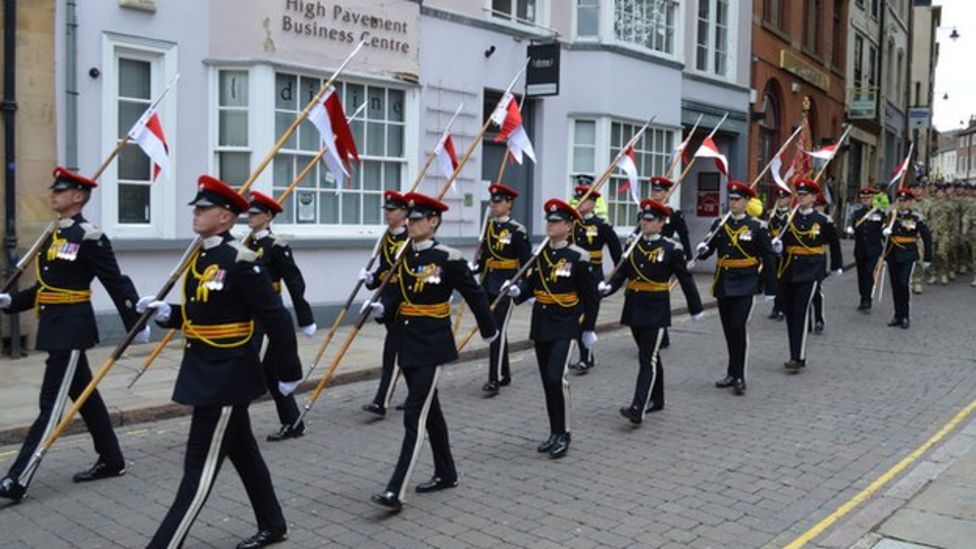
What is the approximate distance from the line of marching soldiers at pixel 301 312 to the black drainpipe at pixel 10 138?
161 inches

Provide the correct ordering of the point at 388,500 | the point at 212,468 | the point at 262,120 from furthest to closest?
the point at 262,120
the point at 388,500
the point at 212,468

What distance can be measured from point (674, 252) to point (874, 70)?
34.5 metres

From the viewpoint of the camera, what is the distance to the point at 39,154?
10812mm

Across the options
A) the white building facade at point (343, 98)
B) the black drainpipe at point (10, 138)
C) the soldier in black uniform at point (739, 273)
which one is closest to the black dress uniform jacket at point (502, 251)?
the soldier in black uniform at point (739, 273)

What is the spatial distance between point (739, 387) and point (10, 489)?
258 inches

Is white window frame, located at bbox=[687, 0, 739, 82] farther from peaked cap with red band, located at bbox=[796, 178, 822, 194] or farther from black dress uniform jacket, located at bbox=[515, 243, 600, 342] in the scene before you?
black dress uniform jacket, located at bbox=[515, 243, 600, 342]

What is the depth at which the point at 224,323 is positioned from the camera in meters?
5.10

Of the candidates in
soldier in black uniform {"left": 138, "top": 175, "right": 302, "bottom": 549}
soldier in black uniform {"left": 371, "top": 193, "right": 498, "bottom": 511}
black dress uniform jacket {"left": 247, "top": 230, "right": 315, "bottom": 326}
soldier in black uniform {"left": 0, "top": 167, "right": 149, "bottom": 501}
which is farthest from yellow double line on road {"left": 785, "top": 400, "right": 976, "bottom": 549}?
soldier in black uniform {"left": 0, "top": 167, "right": 149, "bottom": 501}

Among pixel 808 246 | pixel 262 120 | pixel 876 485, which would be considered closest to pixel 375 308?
pixel 876 485

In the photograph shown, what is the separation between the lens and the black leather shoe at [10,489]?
239 inches

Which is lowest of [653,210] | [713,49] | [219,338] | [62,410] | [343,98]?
[62,410]

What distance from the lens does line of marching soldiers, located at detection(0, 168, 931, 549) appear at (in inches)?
199

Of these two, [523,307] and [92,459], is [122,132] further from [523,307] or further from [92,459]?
[523,307]

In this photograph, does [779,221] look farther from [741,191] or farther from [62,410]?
[62,410]
